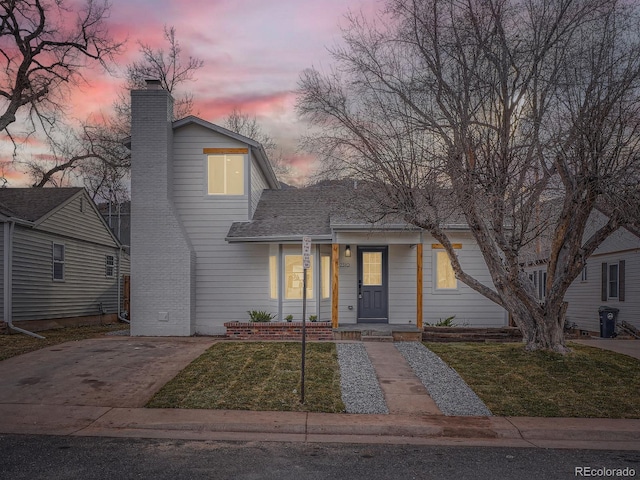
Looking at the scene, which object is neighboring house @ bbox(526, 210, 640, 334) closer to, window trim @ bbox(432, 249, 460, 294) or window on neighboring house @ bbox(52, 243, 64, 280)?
window trim @ bbox(432, 249, 460, 294)

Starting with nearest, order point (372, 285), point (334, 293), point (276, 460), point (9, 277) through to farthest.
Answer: point (276, 460) → point (334, 293) → point (9, 277) → point (372, 285)

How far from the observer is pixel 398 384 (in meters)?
10.5

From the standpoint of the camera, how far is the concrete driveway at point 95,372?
31.1 ft

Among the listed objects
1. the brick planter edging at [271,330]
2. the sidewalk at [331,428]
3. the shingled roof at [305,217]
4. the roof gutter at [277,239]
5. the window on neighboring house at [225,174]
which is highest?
the window on neighboring house at [225,174]

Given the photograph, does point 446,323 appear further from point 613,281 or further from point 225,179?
point 613,281

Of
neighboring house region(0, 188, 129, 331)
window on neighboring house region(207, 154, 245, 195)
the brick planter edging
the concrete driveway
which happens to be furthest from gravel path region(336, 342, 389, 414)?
neighboring house region(0, 188, 129, 331)

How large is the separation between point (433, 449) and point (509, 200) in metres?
5.82

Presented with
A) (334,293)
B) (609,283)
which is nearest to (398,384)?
(334,293)

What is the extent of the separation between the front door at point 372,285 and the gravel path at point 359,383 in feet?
12.5

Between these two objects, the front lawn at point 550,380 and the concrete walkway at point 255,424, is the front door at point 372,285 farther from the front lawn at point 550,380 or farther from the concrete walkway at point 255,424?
the concrete walkway at point 255,424

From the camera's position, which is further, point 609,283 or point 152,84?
point 609,283

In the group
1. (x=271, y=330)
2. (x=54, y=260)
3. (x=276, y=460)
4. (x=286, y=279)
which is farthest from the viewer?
(x=54, y=260)

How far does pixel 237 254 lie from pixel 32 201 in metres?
8.91

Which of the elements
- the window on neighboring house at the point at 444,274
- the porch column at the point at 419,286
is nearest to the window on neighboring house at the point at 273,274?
the porch column at the point at 419,286
